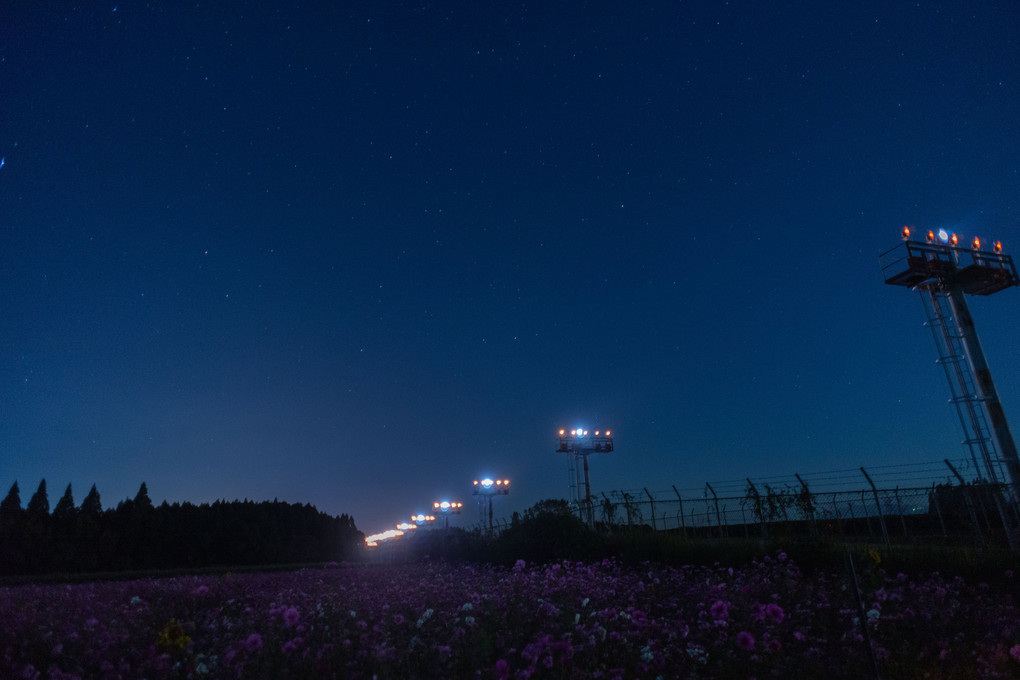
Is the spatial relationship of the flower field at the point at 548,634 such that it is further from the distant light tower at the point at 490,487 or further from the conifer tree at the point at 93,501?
the conifer tree at the point at 93,501

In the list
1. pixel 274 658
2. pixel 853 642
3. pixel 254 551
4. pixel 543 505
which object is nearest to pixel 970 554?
pixel 853 642

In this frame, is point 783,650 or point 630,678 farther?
point 783,650

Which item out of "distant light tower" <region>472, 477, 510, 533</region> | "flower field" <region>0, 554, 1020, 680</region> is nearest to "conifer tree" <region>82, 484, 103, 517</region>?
"distant light tower" <region>472, 477, 510, 533</region>

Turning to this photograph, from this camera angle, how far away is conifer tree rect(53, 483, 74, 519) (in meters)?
54.4

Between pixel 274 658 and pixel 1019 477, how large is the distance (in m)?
33.8

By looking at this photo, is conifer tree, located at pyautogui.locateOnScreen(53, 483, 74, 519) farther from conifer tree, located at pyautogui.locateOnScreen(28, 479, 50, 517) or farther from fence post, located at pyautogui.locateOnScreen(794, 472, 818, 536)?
fence post, located at pyautogui.locateOnScreen(794, 472, 818, 536)

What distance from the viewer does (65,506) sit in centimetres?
5981

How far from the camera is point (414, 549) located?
3316 centimetres

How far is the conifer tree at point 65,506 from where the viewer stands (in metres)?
54.4

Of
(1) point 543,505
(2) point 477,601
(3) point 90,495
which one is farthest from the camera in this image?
(3) point 90,495

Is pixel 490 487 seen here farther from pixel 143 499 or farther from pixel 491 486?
pixel 143 499

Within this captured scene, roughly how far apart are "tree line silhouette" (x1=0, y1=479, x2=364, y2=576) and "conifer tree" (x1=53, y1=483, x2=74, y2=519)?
4 centimetres

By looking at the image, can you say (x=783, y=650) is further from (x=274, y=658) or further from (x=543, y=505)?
(x=543, y=505)

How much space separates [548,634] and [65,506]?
69806mm
